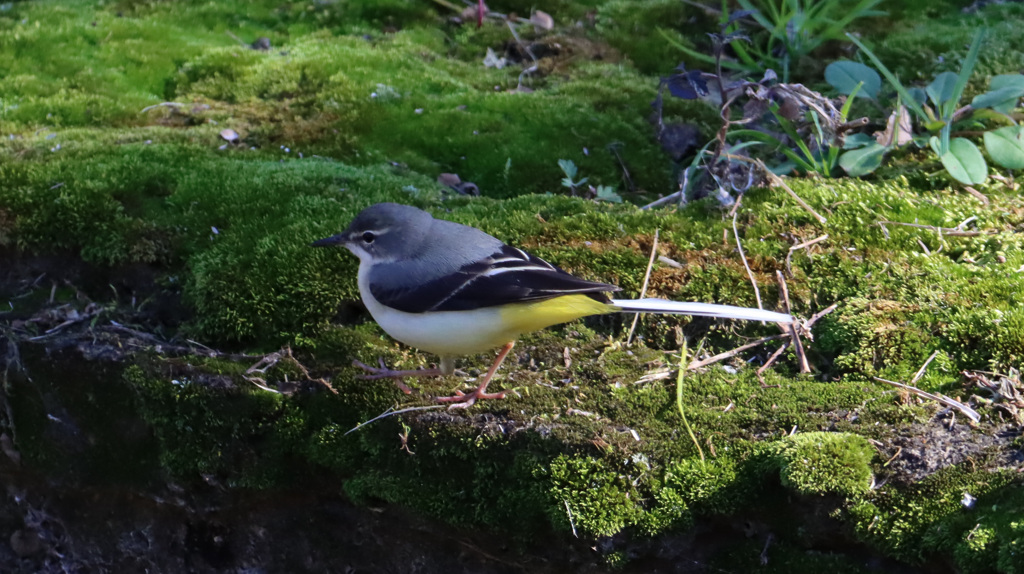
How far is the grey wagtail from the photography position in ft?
12.7

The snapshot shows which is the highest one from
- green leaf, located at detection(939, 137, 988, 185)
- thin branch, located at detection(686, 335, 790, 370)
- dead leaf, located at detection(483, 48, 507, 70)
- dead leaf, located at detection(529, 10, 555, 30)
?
green leaf, located at detection(939, 137, 988, 185)

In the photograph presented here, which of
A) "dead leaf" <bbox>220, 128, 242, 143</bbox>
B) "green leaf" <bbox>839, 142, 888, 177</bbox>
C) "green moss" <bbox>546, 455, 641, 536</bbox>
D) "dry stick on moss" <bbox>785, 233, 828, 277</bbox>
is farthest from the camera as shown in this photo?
"dead leaf" <bbox>220, 128, 242, 143</bbox>

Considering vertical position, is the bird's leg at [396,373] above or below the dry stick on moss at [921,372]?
below

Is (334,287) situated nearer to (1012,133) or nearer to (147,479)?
(147,479)

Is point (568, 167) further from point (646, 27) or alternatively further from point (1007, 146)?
point (646, 27)

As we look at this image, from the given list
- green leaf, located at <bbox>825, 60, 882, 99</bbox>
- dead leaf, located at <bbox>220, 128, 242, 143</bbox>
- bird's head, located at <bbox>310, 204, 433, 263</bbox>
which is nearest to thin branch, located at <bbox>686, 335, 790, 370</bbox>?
bird's head, located at <bbox>310, 204, 433, 263</bbox>

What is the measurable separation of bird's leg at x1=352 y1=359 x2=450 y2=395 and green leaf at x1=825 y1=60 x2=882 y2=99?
377cm

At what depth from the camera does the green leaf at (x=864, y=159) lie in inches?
220

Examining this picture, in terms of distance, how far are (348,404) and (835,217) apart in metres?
3.17

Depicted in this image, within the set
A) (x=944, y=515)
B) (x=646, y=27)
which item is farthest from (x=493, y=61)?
(x=944, y=515)

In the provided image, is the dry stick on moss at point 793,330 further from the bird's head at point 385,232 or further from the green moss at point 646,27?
the green moss at point 646,27

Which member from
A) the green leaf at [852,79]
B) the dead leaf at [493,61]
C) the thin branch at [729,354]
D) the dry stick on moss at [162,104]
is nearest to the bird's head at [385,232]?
the thin branch at [729,354]

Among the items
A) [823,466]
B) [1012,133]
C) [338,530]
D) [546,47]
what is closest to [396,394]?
[338,530]

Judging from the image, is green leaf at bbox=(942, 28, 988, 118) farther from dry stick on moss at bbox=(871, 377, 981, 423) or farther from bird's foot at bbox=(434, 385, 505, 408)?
bird's foot at bbox=(434, 385, 505, 408)
